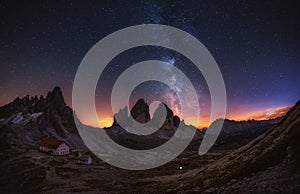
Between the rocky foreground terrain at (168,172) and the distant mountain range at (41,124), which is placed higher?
the distant mountain range at (41,124)

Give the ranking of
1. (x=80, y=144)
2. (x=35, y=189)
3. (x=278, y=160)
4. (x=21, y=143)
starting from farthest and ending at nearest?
1. (x=80, y=144)
2. (x=21, y=143)
3. (x=35, y=189)
4. (x=278, y=160)

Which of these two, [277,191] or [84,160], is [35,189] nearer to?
[84,160]

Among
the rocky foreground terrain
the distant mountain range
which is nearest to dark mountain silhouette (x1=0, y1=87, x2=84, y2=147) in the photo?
the distant mountain range

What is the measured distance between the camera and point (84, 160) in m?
66.4

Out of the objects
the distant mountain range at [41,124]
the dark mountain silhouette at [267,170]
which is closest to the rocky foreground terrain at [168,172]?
the dark mountain silhouette at [267,170]

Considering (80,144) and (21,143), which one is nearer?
(21,143)

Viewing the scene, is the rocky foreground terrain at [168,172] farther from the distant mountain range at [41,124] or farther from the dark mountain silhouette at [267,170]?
the distant mountain range at [41,124]

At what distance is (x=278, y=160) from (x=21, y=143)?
7676 cm

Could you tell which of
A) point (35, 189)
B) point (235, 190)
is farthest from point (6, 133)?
point (235, 190)

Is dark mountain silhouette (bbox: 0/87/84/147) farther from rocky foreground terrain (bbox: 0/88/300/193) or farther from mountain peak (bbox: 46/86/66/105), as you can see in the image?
rocky foreground terrain (bbox: 0/88/300/193)

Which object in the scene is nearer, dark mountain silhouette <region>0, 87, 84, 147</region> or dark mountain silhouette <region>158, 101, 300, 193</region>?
dark mountain silhouette <region>158, 101, 300, 193</region>

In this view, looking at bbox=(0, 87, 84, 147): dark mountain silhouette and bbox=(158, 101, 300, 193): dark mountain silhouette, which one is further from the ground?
bbox=(0, 87, 84, 147): dark mountain silhouette

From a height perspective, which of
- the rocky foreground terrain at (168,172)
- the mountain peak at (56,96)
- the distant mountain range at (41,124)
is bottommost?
the rocky foreground terrain at (168,172)

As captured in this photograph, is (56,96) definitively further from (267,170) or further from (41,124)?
(267,170)
